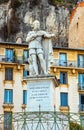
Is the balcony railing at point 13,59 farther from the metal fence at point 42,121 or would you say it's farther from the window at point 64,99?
the metal fence at point 42,121

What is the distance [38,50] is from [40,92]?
1.80m

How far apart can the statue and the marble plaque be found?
51 cm

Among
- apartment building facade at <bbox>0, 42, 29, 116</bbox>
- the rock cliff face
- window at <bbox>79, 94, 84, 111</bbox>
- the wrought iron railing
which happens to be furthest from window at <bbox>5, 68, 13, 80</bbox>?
the wrought iron railing

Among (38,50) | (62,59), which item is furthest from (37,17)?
(38,50)

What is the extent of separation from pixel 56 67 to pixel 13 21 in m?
28.1

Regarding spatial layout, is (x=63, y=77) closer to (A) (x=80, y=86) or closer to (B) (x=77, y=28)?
(A) (x=80, y=86)

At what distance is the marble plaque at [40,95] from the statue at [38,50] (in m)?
0.51

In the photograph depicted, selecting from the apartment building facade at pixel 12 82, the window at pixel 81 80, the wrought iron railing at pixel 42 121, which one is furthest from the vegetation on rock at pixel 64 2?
the wrought iron railing at pixel 42 121

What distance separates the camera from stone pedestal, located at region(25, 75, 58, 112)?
18.5 metres

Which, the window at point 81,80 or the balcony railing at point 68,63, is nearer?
the window at point 81,80

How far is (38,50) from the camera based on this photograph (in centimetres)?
1903

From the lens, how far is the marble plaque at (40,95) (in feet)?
60.4

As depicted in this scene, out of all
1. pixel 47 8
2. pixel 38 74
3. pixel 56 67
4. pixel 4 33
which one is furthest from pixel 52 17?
pixel 38 74

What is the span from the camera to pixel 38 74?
18922 mm
